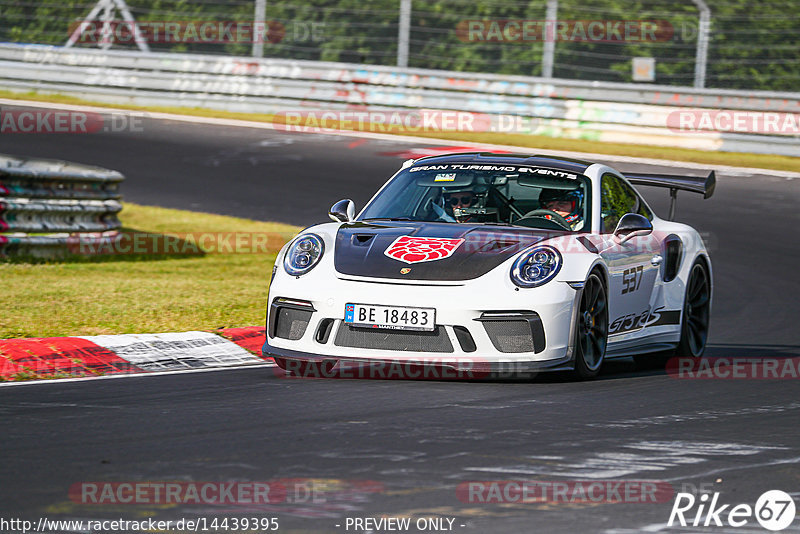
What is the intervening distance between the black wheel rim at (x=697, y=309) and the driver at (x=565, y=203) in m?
1.28

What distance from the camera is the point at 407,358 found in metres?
6.71

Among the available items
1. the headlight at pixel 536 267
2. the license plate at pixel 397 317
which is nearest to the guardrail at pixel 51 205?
the license plate at pixel 397 317

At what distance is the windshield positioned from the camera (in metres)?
7.90

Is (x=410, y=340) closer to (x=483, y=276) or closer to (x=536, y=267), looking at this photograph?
(x=483, y=276)

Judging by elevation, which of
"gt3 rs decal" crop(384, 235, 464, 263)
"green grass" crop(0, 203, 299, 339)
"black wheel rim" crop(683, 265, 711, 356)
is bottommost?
"green grass" crop(0, 203, 299, 339)

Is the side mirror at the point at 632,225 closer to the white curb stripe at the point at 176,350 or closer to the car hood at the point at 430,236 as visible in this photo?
the car hood at the point at 430,236

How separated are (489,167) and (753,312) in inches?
150

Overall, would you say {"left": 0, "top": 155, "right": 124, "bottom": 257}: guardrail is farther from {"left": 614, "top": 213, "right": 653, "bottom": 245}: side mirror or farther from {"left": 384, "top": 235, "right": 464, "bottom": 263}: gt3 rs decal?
{"left": 614, "top": 213, "right": 653, "bottom": 245}: side mirror

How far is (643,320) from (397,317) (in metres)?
2.12

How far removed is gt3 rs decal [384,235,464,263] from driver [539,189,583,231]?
939 millimetres

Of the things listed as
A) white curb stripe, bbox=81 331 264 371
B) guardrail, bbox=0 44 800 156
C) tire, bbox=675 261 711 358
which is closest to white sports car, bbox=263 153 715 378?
tire, bbox=675 261 711 358

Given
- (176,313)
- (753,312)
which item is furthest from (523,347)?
(753,312)

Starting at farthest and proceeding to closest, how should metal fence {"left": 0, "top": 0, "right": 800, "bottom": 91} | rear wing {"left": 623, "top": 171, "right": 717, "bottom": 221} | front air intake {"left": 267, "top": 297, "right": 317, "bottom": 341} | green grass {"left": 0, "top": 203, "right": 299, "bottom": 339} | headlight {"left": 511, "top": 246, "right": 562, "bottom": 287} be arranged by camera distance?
metal fence {"left": 0, "top": 0, "right": 800, "bottom": 91} → rear wing {"left": 623, "top": 171, "right": 717, "bottom": 221} → green grass {"left": 0, "top": 203, "right": 299, "bottom": 339} → front air intake {"left": 267, "top": 297, "right": 317, "bottom": 341} → headlight {"left": 511, "top": 246, "right": 562, "bottom": 287}

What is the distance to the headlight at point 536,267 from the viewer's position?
271 inches
